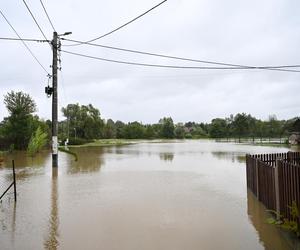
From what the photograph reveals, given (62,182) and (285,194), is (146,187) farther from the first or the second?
(285,194)

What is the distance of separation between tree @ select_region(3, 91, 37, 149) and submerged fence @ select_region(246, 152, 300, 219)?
29636 mm

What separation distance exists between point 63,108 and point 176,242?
74084mm

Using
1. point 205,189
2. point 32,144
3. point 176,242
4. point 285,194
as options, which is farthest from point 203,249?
point 32,144

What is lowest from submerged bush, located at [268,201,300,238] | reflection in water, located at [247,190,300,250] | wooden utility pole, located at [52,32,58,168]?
reflection in water, located at [247,190,300,250]

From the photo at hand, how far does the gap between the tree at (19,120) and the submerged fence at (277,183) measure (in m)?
29.6

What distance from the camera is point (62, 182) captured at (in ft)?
45.1

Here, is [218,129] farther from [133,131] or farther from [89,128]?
[89,128]

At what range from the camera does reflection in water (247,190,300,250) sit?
6078 millimetres

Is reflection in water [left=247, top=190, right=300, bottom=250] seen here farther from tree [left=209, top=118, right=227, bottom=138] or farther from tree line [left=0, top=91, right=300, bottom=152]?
tree [left=209, top=118, right=227, bottom=138]

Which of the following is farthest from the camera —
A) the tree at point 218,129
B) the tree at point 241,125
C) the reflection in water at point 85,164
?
the tree at point 218,129

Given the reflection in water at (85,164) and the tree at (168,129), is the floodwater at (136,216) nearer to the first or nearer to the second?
the reflection in water at (85,164)

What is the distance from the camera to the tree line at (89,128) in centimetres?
3612

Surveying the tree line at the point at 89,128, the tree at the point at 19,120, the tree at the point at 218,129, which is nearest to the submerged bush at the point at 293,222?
the tree line at the point at 89,128

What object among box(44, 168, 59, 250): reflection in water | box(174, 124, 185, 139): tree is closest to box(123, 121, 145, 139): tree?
box(174, 124, 185, 139): tree
